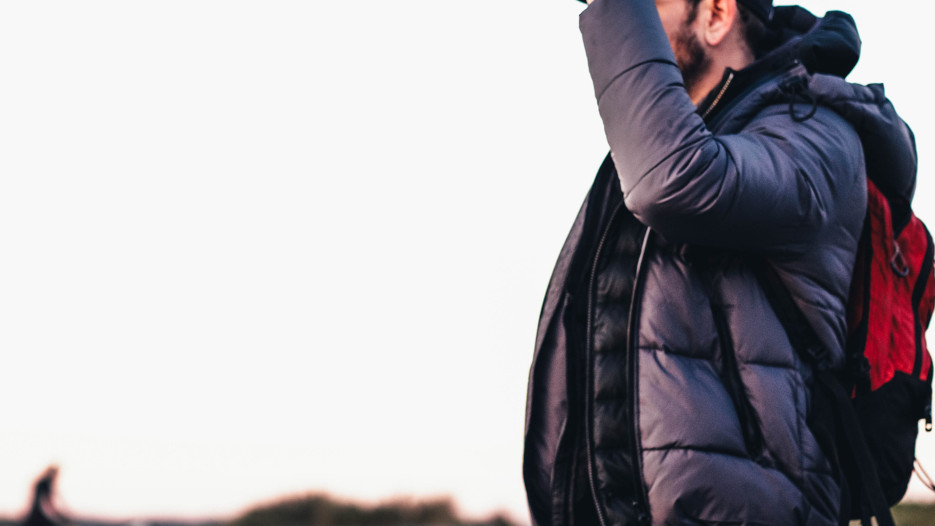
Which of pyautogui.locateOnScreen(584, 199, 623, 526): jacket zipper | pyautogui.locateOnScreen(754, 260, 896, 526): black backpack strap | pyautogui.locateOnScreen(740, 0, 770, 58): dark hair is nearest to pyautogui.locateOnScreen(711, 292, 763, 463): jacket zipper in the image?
pyautogui.locateOnScreen(754, 260, 896, 526): black backpack strap

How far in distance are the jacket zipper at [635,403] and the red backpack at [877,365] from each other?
25cm

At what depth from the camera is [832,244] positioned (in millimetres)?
1932

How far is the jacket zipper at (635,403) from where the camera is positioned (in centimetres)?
180

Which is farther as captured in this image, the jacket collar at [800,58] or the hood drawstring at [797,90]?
the jacket collar at [800,58]

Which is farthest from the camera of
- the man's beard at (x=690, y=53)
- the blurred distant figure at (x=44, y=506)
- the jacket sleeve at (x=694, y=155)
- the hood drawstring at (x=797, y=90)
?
the blurred distant figure at (x=44, y=506)

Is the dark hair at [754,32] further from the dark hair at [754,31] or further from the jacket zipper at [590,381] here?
the jacket zipper at [590,381]

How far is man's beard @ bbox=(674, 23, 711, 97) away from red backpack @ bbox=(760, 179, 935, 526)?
1.53 ft

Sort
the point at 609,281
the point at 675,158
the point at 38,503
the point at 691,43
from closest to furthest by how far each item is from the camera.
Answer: the point at 675,158, the point at 609,281, the point at 691,43, the point at 38,503

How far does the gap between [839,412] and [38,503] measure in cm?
1127

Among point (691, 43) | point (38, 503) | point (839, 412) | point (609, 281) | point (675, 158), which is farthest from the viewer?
point (38, 503)

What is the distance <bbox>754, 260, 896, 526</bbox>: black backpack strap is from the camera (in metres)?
1.83

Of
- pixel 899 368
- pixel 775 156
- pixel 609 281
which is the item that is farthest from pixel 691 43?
pixel 899 368

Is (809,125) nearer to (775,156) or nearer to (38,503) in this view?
(775,156)

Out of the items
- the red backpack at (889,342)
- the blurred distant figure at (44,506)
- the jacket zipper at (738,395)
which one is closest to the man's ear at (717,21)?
the red backpack at (889,342)
